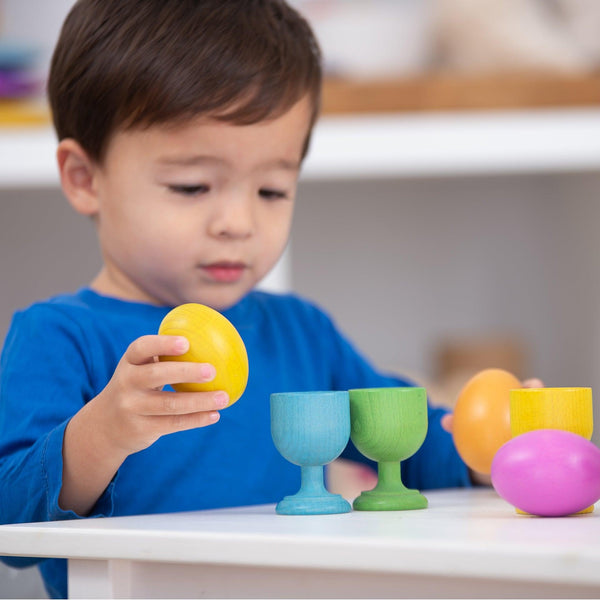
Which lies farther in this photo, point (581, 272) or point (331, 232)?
point (331, 232)

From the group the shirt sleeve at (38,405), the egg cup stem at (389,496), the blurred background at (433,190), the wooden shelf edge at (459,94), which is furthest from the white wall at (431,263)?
the egg cup stem at (389,496)

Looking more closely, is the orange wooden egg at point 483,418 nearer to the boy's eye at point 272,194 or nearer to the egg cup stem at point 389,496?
the egg cup stem at point 389,496

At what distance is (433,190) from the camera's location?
85.7 inches

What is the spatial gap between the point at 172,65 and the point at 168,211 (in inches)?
4.4

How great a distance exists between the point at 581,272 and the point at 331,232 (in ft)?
1.67

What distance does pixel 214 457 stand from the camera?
2.73ft

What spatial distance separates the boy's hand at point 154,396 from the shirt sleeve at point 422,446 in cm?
35

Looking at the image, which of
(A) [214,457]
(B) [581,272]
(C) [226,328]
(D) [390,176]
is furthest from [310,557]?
(B) [581,272]

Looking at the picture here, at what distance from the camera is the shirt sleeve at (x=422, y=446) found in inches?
35.4

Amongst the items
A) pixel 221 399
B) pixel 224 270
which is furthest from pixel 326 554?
pixel 224 270

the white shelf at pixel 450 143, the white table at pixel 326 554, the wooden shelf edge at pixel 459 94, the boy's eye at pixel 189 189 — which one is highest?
the wooden shelf edge at pixel 459 94

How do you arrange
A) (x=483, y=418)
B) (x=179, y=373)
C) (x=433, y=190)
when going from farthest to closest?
(x=433, y=190)
(x=483, y=418)
(x=179, y=373)

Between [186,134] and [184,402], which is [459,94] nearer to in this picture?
[186,134]

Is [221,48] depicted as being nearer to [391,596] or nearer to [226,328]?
[226,328]
